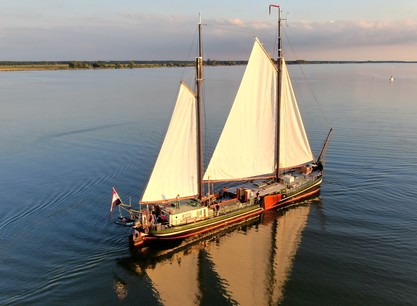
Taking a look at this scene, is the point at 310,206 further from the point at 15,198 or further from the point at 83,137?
the point at 83,137

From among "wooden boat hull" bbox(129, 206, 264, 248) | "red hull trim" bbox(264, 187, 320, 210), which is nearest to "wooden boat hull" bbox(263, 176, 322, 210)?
"red hull trim" bbox(264, 187, 320, 210)

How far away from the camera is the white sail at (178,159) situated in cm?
3631

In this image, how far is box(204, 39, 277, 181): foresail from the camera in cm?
4203

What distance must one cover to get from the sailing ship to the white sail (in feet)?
0.32

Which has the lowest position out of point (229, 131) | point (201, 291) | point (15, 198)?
point (201, 291)

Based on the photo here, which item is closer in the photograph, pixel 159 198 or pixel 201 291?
pixel 201 291

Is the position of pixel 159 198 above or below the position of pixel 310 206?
above

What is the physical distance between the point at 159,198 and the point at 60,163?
26.3 m

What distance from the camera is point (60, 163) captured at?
56500 mm

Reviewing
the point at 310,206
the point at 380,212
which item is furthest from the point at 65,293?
the point at 380,212

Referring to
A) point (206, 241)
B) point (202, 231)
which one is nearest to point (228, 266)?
point (206, 241)

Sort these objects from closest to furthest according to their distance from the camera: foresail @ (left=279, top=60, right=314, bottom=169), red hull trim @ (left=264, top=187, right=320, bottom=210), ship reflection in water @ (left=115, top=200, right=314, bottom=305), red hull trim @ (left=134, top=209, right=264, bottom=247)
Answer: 1. ship reflection in water @ (left=115, top=200, right=314, bottom=305)
2. red hull trim @ (left=134, top=209, right=264, bottom=247)
3. red hull trim @ (left=264, top=187, right=320, bottom=210)
4. foresail @ (left=279, top=60, right=314, bottom=169)

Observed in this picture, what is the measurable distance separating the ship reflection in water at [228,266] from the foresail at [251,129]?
7358 mm

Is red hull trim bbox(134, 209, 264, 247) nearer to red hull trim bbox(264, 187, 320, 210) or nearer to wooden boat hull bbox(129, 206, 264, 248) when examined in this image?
wooden boat hull bbox(129, 206, 264, 248)
